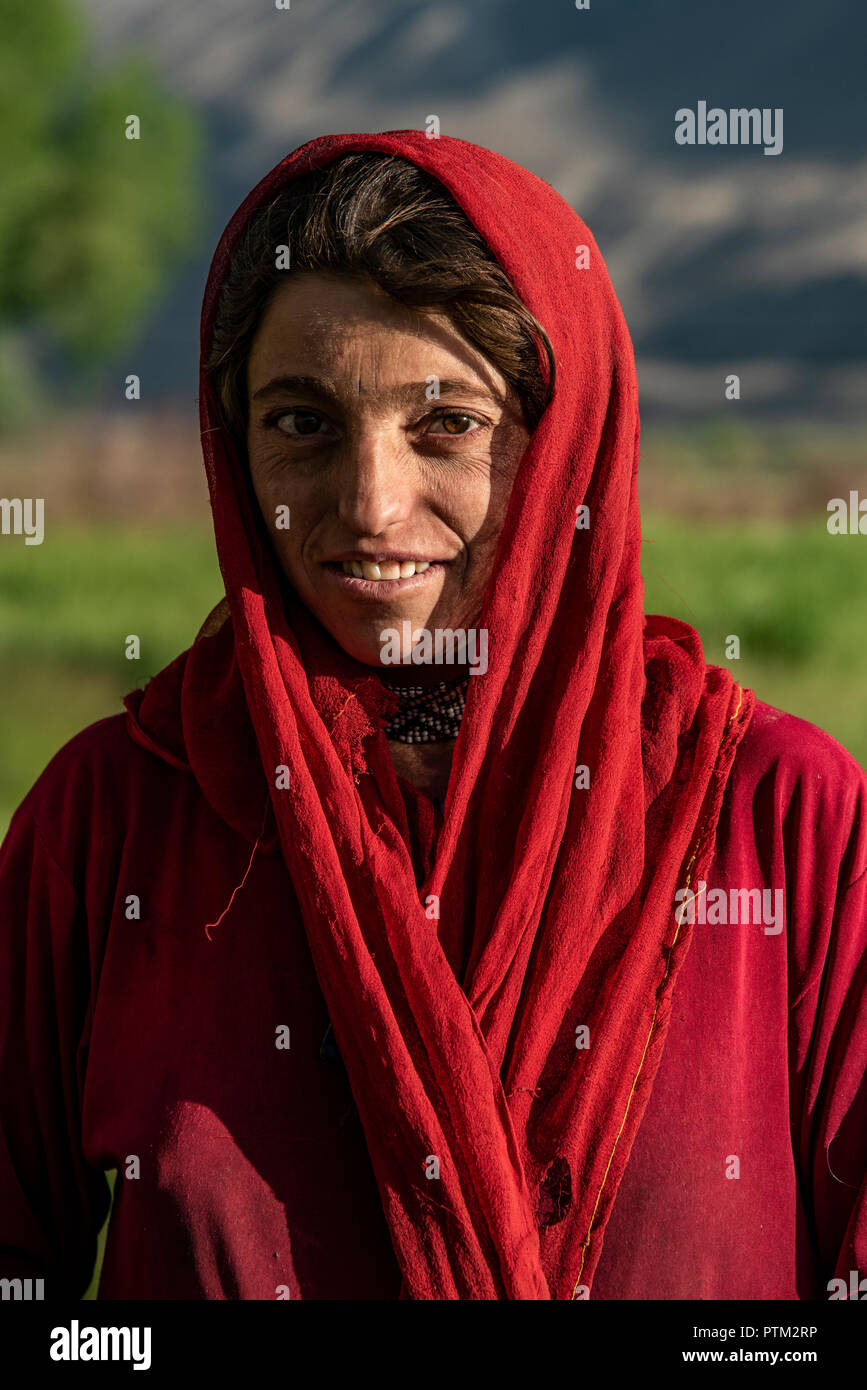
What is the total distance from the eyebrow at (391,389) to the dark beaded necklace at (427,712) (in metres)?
0.38

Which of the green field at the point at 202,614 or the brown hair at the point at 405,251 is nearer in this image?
the brown hair at the point at 405,251

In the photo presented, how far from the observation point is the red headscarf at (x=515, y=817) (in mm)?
1570

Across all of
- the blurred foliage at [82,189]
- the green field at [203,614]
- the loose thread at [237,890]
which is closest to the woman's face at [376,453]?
the loose thread at [237,890]

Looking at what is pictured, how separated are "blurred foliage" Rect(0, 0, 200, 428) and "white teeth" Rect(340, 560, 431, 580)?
35.9 ft

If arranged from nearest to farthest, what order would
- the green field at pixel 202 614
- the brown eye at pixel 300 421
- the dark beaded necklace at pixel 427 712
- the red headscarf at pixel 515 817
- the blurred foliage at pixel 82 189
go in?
the red headscarf at pixel 515 817 → the brown eye at pixel 300 421 → the dark beaded necklace at pixel 427 712 → the green field at pixel 202 614 → the blurred foliage at pixel 82 189

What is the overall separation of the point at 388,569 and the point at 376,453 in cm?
14

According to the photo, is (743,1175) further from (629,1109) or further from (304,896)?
(304,896)

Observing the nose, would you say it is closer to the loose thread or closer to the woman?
the woman

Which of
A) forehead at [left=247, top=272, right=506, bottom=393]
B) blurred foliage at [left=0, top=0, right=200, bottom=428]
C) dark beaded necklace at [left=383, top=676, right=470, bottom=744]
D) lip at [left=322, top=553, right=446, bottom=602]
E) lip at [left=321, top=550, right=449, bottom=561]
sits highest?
blurred foliage at [left=0, top=0, right=200, bottom=428]

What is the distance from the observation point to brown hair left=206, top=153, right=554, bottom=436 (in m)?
1.62

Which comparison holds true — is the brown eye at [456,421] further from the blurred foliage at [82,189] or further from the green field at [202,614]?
the blurred foliage at [82,189]

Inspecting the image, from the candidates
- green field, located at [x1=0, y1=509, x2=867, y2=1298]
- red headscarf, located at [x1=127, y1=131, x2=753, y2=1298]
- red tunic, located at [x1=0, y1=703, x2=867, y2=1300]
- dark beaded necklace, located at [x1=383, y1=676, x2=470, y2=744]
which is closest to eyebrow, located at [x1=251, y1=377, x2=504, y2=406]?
red headscarf, located at [x1=127, y1=131, x2=753, y2=1298]

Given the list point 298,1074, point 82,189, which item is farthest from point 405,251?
point 82,189

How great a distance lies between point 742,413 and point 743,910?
43.4 feet
